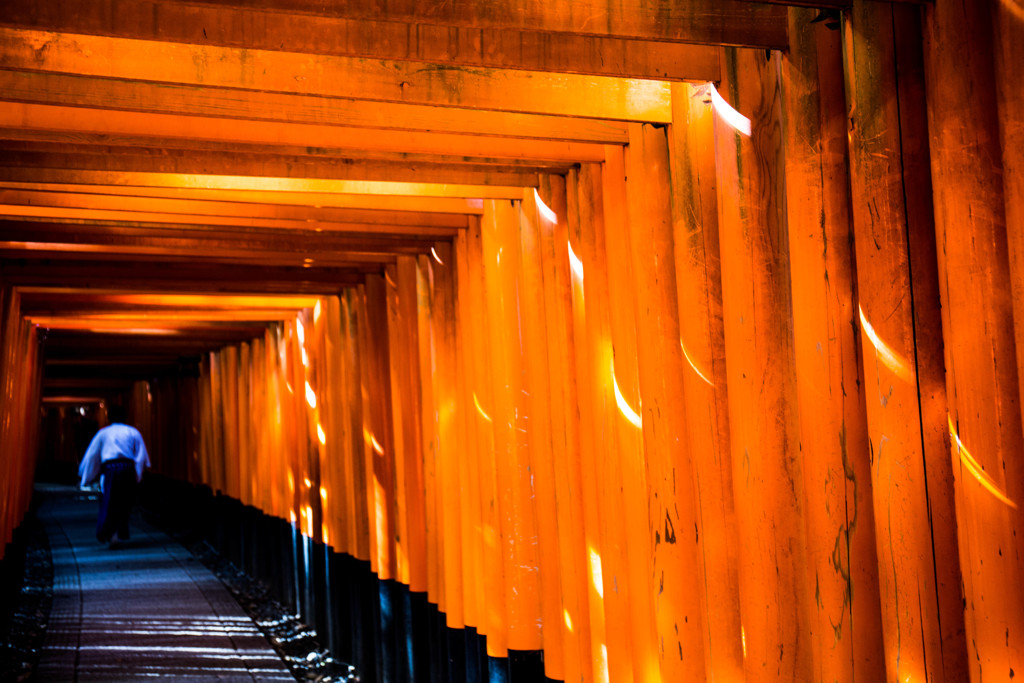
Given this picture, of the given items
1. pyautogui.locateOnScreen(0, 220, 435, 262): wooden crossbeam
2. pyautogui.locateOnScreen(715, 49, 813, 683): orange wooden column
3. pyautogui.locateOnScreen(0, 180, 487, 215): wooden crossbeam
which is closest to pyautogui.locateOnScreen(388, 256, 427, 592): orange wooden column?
pyautogui.locateOnScreen(0, 220, 435, 262): wooden crossbeam

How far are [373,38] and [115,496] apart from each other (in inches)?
499

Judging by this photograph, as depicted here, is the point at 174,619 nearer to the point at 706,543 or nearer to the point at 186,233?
the point at 186,233

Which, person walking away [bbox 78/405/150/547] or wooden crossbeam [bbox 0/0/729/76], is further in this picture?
person walking away [bbox 78/405/150/547]

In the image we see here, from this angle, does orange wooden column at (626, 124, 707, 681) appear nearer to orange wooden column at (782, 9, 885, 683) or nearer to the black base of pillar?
orange wooden column at (782, 9, 885, 683)

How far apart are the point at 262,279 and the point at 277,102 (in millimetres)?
3946

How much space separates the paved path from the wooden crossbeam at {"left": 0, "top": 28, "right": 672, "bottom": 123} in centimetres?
539

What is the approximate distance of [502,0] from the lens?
9.62 ft

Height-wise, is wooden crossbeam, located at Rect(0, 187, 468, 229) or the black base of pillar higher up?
wooden crossbeam, located at Rect(0, 187, 468, 229)

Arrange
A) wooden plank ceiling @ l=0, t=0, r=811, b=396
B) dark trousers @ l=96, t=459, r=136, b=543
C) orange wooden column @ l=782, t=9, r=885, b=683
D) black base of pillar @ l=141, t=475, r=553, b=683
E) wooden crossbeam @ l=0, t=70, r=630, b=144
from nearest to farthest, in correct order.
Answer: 1. orange wooden column @ l=782, t=9, r=885, b=683
2. wooden plank ceiling @ l=0, t=0, r=811, b=396
3. wooden crossbeam @ l=0, t=70, r=630, b=144
4. black base of pillar @ l=141, t=475, r=553, b=683
5. dark trousers @ l=96, t=459, r=136, b=543

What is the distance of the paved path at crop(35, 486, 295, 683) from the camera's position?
7723 millimetres

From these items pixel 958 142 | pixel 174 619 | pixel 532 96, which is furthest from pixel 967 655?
pixel 174 619

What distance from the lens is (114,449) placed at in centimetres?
1422

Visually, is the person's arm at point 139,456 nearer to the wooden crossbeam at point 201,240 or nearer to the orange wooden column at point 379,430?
the orange wooden column at point 379,430

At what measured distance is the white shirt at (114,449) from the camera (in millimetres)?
14219
